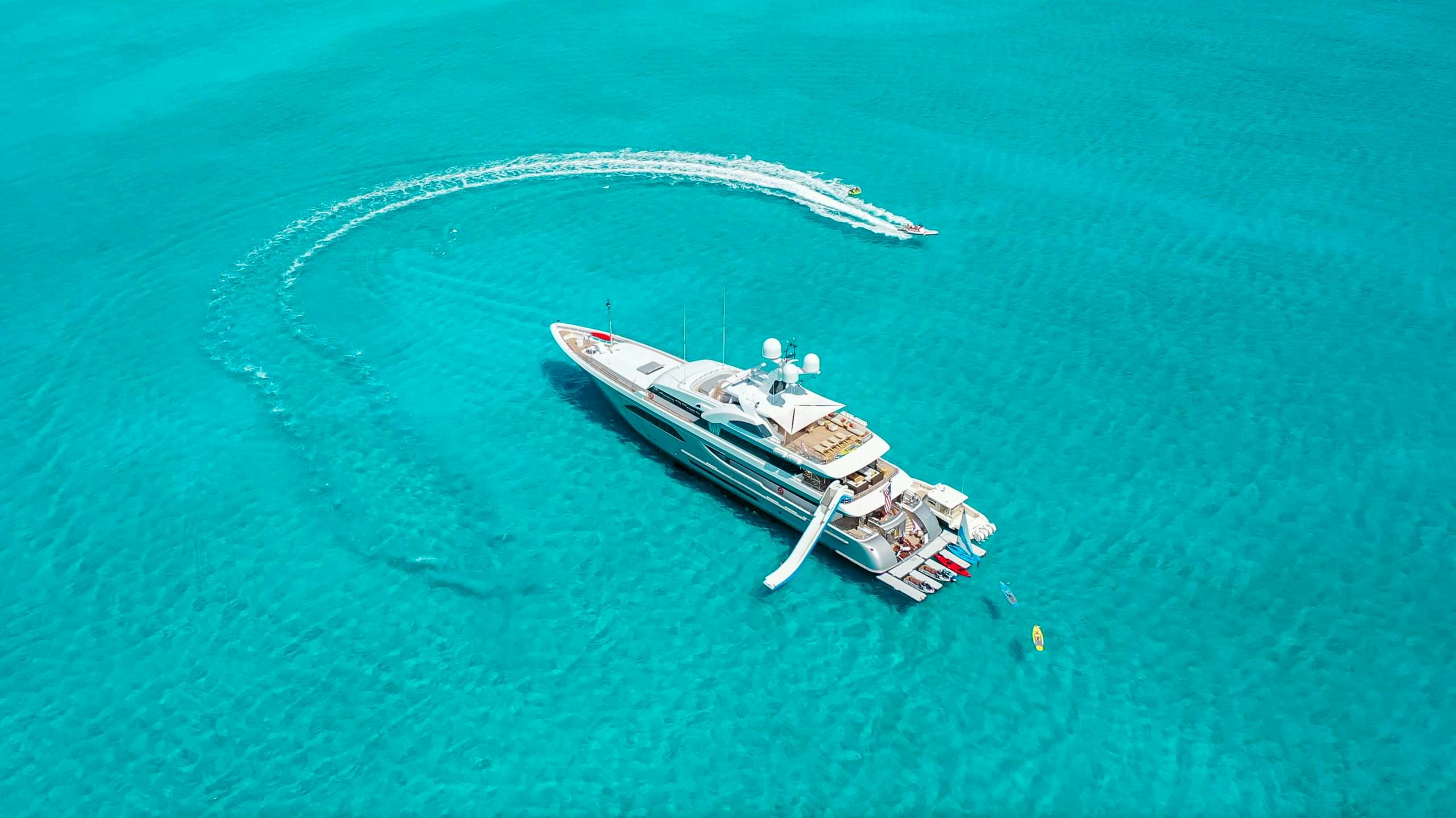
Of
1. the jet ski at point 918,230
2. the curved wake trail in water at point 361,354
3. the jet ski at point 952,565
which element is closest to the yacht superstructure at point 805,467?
the jet ski at point 952,565

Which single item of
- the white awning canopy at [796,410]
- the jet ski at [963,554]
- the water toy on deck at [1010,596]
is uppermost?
the white awning canopy at [796,410]

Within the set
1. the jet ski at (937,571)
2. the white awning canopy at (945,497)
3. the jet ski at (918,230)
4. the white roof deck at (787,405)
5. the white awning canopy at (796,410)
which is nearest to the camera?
the jet ski at (937,571)

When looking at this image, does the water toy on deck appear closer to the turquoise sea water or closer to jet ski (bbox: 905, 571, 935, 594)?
the turquoise sea water

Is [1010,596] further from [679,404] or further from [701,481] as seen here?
[679,404]

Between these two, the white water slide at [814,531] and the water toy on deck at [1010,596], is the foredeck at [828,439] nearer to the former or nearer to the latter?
the white water slide at [814,531]

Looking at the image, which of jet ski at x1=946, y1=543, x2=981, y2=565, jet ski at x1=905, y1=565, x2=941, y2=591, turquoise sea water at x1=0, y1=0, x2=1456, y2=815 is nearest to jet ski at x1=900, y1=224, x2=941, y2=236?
turquoise sea water at x1=0, y1=0, x2=1456, y2=815

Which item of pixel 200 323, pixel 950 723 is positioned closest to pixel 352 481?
pixel 200 323

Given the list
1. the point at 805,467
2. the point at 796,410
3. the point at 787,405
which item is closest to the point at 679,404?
the point at 787,405

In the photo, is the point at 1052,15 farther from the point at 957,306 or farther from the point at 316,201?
the point at 316,201
